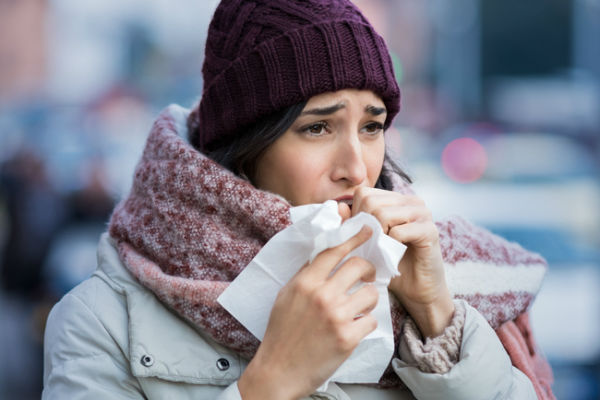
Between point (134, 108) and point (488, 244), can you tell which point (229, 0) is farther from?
point (134, 108)

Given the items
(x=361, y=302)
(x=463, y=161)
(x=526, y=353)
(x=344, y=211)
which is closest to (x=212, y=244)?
(x=344, y=211)

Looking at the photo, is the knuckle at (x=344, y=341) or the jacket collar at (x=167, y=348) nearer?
the knuckle at (x=344, y=341)

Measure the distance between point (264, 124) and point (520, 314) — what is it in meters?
1.06

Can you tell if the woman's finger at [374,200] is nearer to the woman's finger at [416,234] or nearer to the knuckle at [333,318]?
the woman's finger at [416,234]

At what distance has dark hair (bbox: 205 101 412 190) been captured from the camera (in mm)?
1999

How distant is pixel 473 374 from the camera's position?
1.81 metres

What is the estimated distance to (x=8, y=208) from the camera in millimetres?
5812

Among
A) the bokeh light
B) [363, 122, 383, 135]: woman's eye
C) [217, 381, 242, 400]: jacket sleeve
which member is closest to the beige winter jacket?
[217, 381, 242, 400]: jacket sleeve

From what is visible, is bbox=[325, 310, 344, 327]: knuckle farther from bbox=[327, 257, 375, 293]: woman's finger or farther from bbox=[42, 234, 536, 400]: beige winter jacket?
bbox=[42, 234, 536, 400]: beige winter jacket

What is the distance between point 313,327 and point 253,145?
65 centimetres

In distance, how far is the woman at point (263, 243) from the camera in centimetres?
181

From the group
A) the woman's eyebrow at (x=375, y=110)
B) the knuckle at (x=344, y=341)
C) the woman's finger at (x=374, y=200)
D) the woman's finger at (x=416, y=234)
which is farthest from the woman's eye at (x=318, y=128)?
the knuckle at (x=344, y=341)

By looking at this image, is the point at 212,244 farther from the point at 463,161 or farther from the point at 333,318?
the point at 463,161

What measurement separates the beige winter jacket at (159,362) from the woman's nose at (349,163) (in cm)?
50
